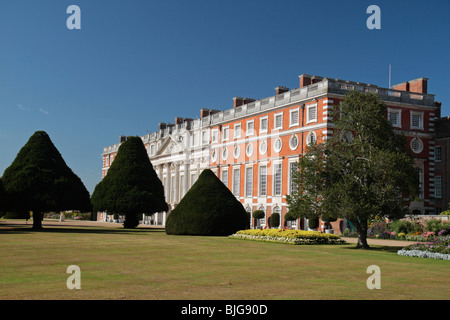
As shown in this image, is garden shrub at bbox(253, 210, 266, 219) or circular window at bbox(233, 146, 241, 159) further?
circular window at bbox(233, 146, 241, 159)

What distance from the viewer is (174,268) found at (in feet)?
46.8

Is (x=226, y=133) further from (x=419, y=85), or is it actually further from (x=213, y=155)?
(x=419, y=85)

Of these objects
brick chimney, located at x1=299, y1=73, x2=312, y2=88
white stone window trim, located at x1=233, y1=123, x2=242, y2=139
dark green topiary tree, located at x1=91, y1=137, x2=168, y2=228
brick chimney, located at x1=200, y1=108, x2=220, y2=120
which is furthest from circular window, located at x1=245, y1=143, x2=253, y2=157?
brick chimney, located at x1=200, y1=108, x2=220, y2=120

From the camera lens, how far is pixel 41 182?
4069 cm

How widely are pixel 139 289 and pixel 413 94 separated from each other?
142 ft

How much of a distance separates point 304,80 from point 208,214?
20.1 meters

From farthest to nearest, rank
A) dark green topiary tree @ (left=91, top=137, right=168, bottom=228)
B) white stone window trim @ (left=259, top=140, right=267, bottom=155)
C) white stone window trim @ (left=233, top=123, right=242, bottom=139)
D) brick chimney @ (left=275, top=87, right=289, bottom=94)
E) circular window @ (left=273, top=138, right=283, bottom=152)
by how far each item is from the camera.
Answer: white stone window trim @ (left=233, top=123, right=242, bottom=139), brick chimney @ (left=275, top=87, right=289, bottom=94), white stone window trim @ (left=259, top=140, right=267, bottom=155), circular window @ (left=273, top=138, right=283, bottom=152), dark green topiary tree @ (left=91, top=137, right=168, bottom=228)

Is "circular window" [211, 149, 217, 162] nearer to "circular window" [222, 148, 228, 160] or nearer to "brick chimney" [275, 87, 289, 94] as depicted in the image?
"circular window" [222, 148, 228, 160]

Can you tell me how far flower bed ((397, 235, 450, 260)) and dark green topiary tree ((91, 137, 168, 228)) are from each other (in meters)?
31.9

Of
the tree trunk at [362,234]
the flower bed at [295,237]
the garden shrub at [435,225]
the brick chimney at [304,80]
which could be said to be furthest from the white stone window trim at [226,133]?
the tree trunk at [362,234]

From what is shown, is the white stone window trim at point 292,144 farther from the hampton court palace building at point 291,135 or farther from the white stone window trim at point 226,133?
the white stone window trim at point 226,133

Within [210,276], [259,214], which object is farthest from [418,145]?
[210,276]

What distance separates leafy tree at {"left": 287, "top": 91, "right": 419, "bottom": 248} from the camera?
24.2m
